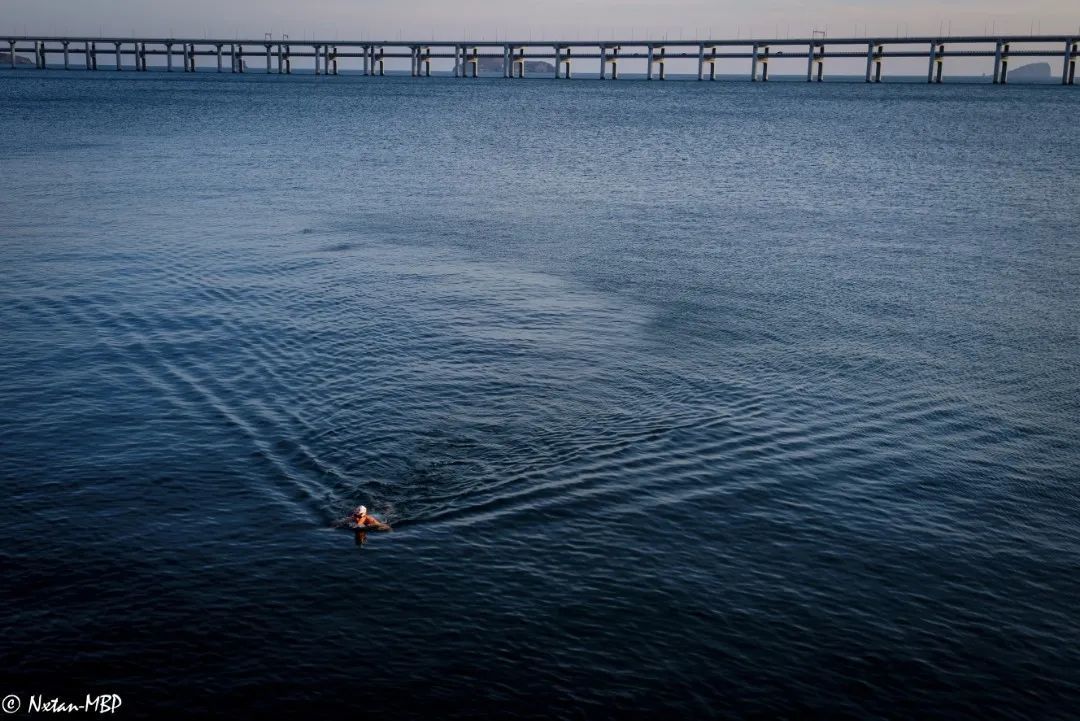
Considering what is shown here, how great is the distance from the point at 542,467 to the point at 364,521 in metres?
6.01

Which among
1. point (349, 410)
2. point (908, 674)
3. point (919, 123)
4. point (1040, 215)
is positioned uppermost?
point (919, 123)

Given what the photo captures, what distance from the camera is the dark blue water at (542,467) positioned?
20.2m

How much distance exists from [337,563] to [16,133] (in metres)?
122

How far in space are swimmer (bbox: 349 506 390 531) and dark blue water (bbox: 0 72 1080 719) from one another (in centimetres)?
50

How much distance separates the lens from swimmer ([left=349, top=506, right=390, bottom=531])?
24594 millimetres

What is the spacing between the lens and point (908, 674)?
2023cm

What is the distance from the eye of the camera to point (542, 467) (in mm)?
28750

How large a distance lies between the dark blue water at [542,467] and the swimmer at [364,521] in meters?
0.50

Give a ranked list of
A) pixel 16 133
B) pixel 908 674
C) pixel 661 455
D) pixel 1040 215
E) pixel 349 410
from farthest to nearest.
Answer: pixel 16 133 → pixel 1040 215 → pixel 349 410 → pixel 661 455 → pixel 908 674

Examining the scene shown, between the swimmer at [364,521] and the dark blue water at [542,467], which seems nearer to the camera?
the dark blue water at [542,467]

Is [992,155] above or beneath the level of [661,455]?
above

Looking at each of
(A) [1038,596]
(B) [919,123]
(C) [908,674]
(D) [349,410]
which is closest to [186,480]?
(D) [349,410]

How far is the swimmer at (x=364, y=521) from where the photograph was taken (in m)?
24.6

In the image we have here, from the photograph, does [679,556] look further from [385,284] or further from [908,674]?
[385,284]
